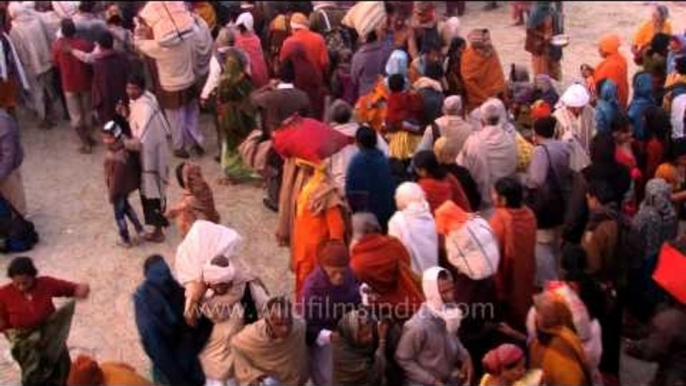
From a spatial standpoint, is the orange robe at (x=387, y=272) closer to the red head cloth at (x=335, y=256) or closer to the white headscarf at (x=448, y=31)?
the red head cloth at (x=335, y=256)

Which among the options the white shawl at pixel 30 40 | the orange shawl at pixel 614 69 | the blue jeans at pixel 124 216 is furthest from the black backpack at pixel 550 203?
the white shawl at pixel 30 40

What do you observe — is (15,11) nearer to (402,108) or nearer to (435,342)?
(402,108)

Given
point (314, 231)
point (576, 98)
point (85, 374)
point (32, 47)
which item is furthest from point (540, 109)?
point (32, 47)

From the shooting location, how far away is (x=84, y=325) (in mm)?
7613

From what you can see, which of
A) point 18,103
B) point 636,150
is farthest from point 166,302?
point 18,103

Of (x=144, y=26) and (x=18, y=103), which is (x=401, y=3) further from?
(x=18, y=103)

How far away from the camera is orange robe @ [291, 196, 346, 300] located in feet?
22.0

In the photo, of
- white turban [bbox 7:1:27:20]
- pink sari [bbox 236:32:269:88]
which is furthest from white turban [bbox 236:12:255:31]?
white turban [bbox 7:1:27:20]

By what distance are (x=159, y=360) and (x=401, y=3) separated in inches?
293

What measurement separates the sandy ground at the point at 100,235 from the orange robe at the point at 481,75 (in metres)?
0.71

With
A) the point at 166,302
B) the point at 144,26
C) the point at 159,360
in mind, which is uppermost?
the point at 144,26

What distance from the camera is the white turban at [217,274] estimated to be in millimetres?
5824

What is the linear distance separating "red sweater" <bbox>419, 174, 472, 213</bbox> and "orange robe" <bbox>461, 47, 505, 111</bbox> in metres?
2.42

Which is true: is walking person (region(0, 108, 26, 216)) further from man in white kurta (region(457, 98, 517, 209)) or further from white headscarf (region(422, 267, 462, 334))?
white headscarf (region(422, 267, 462, 334))
